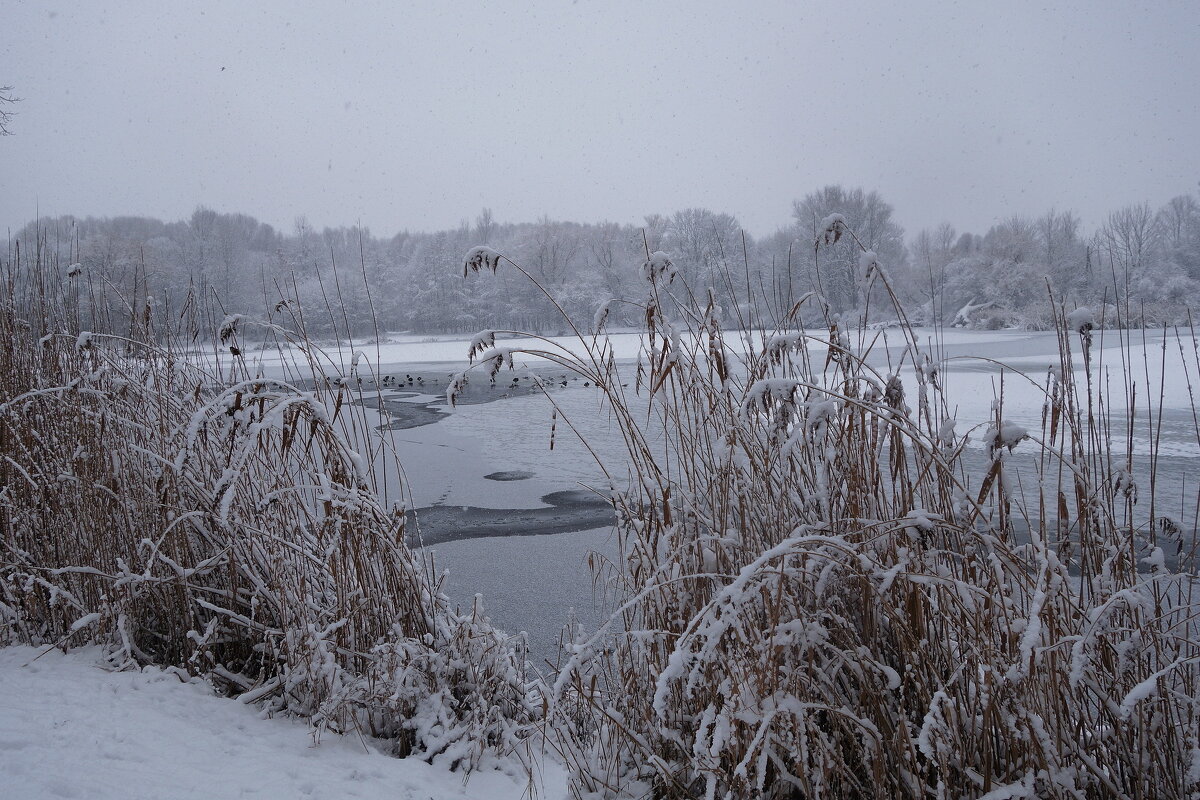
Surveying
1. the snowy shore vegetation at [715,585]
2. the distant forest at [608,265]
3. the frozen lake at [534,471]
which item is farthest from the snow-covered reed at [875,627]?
the distant forest at [608,265]

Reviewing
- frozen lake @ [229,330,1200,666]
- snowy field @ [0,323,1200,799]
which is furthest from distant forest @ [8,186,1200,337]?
snowy field @ [0,323,1200,799]

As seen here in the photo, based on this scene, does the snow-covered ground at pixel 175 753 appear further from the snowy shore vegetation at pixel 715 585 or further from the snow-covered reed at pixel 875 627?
the snow-covered reed at pixel 875 627

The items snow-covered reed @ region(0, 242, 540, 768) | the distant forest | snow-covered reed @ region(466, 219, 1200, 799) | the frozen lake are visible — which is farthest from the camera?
the distant forest

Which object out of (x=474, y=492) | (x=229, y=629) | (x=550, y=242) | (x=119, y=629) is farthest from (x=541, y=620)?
(x=550, y=242)

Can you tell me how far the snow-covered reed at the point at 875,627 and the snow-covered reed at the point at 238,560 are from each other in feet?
1.76

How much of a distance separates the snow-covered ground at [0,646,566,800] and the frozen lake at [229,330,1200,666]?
769 millimetres

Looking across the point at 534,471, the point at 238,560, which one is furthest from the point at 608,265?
the point at 238,560

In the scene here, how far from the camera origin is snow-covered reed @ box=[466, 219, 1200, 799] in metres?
1.33

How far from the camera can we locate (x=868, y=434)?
7.01 ft

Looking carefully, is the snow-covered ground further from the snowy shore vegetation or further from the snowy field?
the snowy shore vegetation

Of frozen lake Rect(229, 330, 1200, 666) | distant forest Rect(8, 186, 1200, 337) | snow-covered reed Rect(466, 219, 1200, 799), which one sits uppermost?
distant forest Rect(8, 186, 1200, 337)

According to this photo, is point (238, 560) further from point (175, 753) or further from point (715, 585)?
point (715, 585)

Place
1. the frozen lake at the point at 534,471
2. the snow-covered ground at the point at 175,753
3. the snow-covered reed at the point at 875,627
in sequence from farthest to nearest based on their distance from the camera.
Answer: the frozen lake at the point at 534,471 < the snow-covered ground at the point at 175,753 < the snow-covered reed at the point at 875,627

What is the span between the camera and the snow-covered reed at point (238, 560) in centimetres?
221
